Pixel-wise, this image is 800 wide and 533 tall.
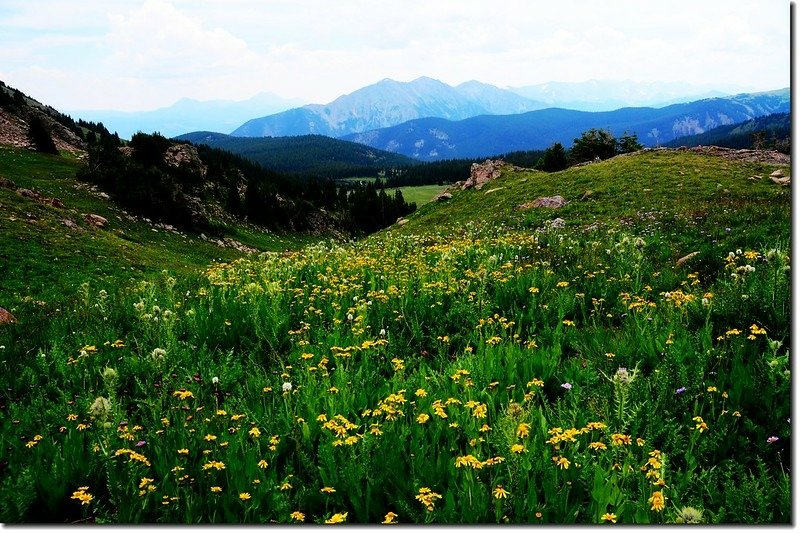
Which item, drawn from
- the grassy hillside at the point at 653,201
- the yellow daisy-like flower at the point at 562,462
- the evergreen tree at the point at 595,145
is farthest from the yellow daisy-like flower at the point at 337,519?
the evergreen tree at the point at 595,145

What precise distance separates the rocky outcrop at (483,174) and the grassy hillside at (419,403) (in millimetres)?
34427

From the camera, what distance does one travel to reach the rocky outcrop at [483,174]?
142ft

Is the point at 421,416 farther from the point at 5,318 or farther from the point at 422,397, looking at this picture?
the point at 5,318

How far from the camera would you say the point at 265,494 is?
10.9 ft

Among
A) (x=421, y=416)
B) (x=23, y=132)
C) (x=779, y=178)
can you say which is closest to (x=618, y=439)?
(x=421, y=416)

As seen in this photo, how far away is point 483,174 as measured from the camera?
1738 inches

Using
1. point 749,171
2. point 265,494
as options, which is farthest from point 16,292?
point 749,171

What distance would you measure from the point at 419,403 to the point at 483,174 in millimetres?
41635

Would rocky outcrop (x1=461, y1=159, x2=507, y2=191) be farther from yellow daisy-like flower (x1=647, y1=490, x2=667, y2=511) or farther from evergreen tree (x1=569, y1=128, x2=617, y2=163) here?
yellow daisy-like flower (x1=647, y1=490, x2=667, y2=511)

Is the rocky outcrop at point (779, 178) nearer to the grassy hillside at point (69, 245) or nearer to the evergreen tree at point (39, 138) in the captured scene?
the grassy hillside at point (69, 245)

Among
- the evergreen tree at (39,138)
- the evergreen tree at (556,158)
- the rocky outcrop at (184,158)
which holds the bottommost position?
the evergreen tree at (556,158)

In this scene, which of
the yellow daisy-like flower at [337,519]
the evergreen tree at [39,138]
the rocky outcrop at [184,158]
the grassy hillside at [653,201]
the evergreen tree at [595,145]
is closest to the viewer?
the yellow daisy-like flower at [337,519]

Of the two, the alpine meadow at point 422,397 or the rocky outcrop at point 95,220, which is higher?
the rocky outcrop at point 95,220

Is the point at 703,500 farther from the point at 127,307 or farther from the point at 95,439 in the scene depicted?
the point at 127,307
